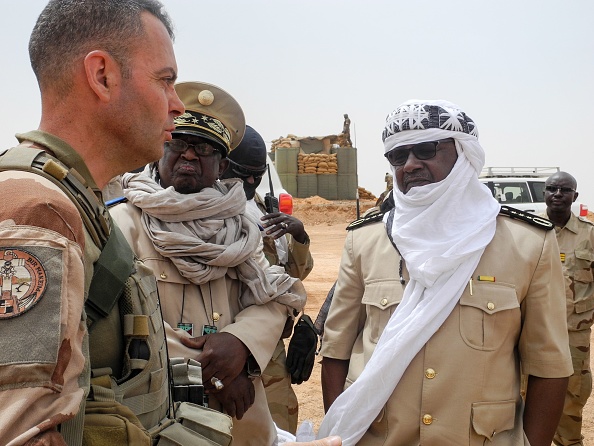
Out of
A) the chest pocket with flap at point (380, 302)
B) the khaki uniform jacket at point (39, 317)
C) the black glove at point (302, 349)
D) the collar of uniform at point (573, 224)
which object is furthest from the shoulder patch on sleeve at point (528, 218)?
the collar of uniform at point (573, 224)

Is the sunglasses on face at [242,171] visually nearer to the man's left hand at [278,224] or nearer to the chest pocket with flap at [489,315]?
the man's left hand at [278,224]

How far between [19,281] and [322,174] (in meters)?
32.2

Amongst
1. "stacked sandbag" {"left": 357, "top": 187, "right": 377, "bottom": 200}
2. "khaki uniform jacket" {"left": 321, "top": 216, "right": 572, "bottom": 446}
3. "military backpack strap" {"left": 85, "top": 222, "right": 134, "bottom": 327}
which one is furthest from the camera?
"stacked sandbag" {"left": 357, "top": 187, "right": 377, "bottom": 200}

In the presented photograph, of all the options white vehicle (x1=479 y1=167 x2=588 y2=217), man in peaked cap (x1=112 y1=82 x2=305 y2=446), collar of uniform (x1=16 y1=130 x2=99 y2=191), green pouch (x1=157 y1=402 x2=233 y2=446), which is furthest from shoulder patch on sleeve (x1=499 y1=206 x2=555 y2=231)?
white vehicle (x1=479 y1=167 x2=588 y2=217)

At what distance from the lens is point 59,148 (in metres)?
1.30

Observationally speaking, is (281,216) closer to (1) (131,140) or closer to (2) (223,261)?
(2) (223,261)

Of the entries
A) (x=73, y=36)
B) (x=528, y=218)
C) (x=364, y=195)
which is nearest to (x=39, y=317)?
(x=73, y=36)

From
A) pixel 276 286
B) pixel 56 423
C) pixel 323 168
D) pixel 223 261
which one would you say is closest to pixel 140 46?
pixel 56 423

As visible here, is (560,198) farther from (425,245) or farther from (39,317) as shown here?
(39,317)

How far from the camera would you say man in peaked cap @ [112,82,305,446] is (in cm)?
240

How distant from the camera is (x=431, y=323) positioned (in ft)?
7.57

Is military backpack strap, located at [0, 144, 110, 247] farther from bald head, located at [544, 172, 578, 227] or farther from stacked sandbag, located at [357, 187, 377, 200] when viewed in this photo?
stacked sandbag, located at [357, 187, 377, 200]

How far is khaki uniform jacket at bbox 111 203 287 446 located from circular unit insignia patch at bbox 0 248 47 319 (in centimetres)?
141

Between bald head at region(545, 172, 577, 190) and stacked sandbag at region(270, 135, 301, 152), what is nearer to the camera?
bald head at region(545, 172, 577, 190)
